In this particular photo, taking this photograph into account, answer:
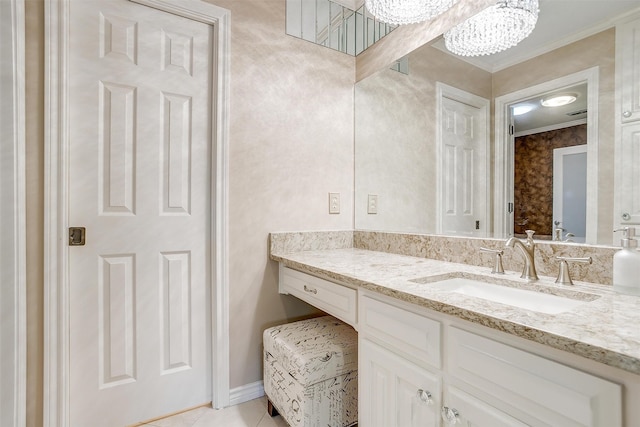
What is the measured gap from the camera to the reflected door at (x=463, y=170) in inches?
53.6

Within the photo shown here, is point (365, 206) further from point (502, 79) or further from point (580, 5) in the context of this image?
point (580, 5)

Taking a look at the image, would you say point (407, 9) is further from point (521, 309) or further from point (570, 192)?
point (521, 309)

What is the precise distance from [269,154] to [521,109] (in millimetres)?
1187

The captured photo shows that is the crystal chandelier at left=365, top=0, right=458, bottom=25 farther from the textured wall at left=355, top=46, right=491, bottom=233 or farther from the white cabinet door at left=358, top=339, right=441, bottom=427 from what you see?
the white cabinet door at left=358, top=339, right=441, bottom=427

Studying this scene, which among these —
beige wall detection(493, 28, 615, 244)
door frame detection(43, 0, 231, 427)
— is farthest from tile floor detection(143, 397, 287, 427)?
beige wall detection(493, 28, 615, 244)

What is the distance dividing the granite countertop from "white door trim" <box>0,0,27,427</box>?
3.67 ft

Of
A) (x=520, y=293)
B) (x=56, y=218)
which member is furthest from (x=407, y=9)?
(x=56, y=218)

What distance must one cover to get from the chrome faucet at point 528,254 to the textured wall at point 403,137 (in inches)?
18.7

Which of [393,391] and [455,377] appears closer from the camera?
[455,377]

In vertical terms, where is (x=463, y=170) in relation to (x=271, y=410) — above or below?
above

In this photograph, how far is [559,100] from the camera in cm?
111

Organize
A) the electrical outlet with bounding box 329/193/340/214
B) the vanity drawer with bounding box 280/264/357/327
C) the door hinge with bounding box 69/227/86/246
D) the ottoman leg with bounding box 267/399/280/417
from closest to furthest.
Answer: the vanity drawer with bounding box 280/264/357/327
the door hinge with bounding box 69/227/86/246
the ottoman leg with bounding box 267/399/280/417
the electrical outlet with bounding box 329/193/340/214

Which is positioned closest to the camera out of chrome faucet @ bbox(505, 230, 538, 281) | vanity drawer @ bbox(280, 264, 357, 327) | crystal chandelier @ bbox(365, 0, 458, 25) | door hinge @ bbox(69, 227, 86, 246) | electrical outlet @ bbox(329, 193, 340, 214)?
chrome faucet @ bbox(505, 230, 538, 281)

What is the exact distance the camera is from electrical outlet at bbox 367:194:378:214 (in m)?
1.95
